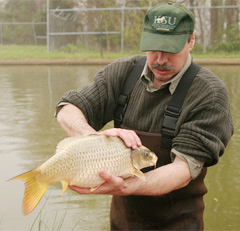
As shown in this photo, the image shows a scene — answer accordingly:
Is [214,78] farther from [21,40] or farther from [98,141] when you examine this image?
[21,40]

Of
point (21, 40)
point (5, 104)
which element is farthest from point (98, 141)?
point (21, 40)

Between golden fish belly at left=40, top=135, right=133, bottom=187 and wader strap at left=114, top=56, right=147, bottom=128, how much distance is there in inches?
25.6

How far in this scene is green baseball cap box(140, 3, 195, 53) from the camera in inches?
102

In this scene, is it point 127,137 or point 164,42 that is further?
point 164,42

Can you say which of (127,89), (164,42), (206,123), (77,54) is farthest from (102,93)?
(77,54)

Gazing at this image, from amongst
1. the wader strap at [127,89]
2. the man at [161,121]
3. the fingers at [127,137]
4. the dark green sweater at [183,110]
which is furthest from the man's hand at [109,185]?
the wader strap at [127,89]

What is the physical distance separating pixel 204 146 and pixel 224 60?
12.8m

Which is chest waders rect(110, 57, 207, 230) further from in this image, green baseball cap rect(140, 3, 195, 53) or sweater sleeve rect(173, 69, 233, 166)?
green baseball cap rect(140, 3, 195, 53)

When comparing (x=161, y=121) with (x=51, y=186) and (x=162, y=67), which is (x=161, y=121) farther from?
(x=51, y=186)

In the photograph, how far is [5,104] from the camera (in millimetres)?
8133

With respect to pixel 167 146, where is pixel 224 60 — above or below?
below

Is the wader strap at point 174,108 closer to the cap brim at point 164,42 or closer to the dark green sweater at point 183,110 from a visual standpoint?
the dark green sweater at point 183,110

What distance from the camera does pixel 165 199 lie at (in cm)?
285

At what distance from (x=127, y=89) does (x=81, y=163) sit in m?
0.83
